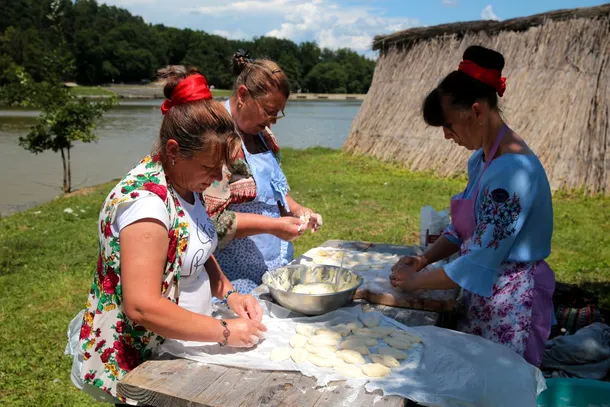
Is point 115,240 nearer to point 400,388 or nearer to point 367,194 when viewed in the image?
point 400,388

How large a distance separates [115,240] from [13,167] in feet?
50.9

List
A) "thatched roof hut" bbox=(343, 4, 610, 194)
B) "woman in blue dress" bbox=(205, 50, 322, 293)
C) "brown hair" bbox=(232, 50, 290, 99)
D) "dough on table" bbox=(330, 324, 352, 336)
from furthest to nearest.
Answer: "thatched roof hut" bbox=(343, 4, 610, 194), "brown hair" bbox=(232, 50, 290, 99), "woman in blue dress" bbox=(205, 50, 322, 293), "dough on table" bbox=(330, 324, 352, 336)

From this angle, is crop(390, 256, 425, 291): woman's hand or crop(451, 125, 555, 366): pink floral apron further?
crop(390, 256, 425, 291): woman's hand

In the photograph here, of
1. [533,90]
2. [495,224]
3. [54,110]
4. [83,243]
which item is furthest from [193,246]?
[54,110]

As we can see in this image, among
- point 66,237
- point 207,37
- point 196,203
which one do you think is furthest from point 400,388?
point 207,37

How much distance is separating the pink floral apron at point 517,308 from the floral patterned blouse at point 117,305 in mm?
1328

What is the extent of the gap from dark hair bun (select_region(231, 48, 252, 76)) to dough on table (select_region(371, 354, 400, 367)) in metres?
1.70

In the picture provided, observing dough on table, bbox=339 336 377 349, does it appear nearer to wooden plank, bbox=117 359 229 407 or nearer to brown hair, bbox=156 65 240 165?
wooden plank, bbox=117 359 229 407

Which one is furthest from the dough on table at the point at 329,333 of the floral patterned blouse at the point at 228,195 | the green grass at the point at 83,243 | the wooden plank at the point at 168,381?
the green grass at the point at 83,243

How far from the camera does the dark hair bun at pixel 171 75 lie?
2311mm

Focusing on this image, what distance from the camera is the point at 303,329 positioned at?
82.0 inches

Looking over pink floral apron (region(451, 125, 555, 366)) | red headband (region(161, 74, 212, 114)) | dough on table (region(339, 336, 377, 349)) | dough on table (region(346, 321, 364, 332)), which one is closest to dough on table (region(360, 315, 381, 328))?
dough on table (region(346, 321, 364, 332))

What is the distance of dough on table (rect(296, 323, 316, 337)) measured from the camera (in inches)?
81.0

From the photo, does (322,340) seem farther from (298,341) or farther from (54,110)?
(54,110)
